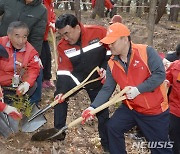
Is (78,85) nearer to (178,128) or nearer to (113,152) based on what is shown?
(113,152)

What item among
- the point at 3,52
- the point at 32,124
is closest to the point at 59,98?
the point at 32,124

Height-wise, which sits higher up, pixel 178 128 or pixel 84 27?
pixel 84 27

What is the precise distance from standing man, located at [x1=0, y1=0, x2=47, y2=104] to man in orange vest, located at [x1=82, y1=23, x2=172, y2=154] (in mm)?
1722

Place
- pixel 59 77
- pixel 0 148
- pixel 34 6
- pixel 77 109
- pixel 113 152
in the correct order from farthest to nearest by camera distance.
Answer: pixel 77 109 < pixel 34 6 < pixel 59 77 < pixel 0 148 < pixel 113 152

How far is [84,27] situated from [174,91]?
1403 millimetres

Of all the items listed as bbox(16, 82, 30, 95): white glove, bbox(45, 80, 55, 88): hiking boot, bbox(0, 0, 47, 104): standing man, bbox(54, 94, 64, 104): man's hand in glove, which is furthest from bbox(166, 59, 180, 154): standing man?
bbox(45, 80, 55, 88): hiking boot

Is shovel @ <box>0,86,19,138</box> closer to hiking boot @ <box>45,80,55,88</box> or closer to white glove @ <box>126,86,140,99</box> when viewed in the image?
white glove @ <box>126,86,140,99</box>

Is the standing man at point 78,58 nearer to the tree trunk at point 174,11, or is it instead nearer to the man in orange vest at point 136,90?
the man in orange vest at point 136,90

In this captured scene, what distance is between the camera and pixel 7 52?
4621mm

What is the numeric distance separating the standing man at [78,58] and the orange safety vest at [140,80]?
2.29ft

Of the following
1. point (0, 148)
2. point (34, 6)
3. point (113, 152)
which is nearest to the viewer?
point (113, 152)

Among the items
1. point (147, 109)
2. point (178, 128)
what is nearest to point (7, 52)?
point (147, 109)

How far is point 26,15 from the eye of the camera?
520cm

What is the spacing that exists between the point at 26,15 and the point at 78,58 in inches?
47.9
